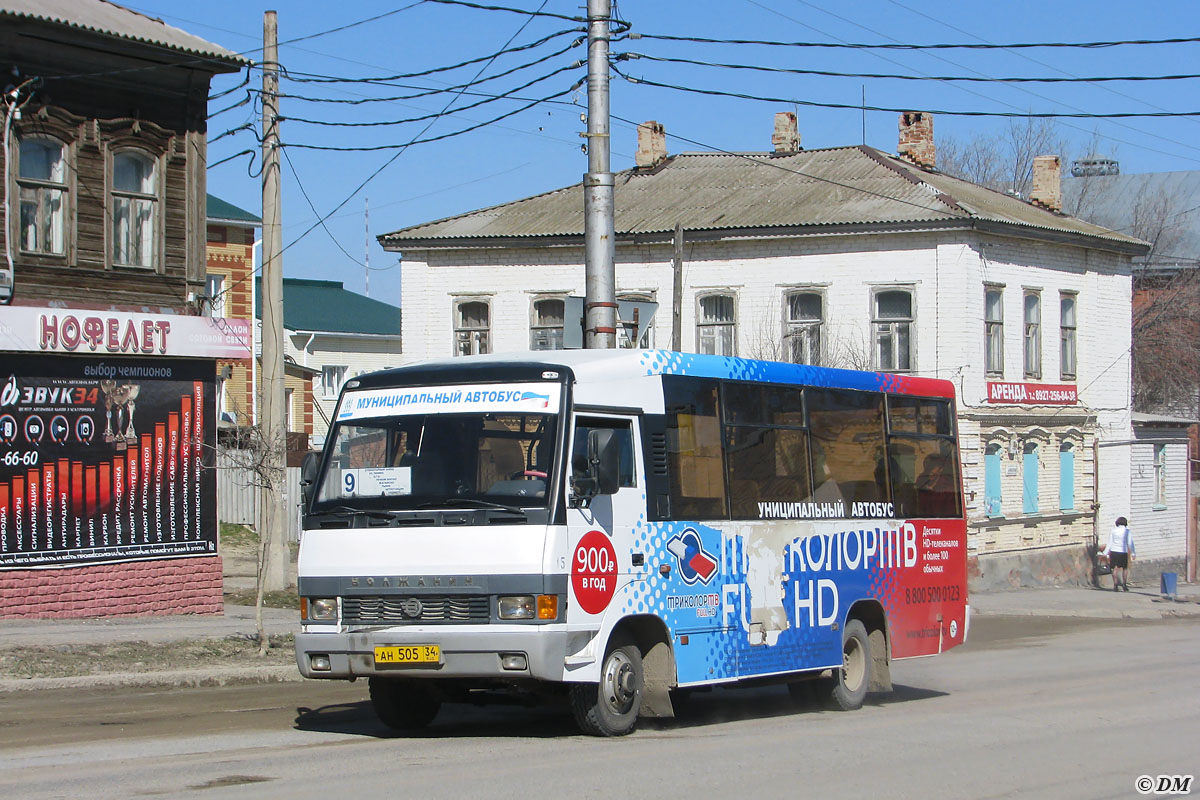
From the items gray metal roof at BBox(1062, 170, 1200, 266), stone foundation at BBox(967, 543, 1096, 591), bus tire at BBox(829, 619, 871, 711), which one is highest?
gray metal roof at BBox(1062, 170, 1200, 266)

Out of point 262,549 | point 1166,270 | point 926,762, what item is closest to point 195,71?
point 262,549

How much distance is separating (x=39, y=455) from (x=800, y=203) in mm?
20961

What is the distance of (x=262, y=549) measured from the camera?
16750 millimetres

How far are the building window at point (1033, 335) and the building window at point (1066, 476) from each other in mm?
2210

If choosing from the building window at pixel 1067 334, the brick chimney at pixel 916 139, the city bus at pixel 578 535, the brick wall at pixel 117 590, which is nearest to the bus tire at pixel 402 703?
the city bus at pixel 578 535

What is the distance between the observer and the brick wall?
19.6 metres

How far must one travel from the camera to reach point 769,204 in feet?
120

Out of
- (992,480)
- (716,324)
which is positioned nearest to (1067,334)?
(992,480)

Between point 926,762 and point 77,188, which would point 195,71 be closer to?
point 77,188

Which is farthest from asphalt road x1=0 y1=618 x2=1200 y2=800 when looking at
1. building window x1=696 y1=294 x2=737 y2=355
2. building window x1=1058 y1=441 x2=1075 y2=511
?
building window x1=1058 y1=441 x2=1075 y2=511

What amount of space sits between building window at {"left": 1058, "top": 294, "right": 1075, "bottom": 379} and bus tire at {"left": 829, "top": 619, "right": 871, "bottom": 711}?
81.7 ft

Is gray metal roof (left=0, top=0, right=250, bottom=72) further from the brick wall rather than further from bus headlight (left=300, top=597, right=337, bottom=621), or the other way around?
bus headlight (left=300, top=597, right=337, bottom=621)

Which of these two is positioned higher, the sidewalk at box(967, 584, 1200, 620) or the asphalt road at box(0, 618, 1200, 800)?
the asphalt road at box(0, 618, 1200, 800)

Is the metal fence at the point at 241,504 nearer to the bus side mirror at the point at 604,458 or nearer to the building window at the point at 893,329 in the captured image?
the building window at the point at 893,329
